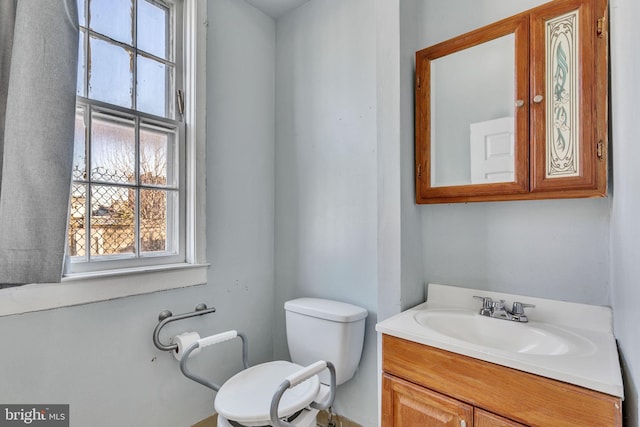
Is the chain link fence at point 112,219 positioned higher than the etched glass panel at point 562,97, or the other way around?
the etched glass panel at point 562,97

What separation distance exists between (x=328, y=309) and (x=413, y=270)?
0.45m

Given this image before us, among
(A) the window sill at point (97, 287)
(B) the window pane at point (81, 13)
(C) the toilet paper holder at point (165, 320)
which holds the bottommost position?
(C) the toilet paper holder at point (165, 320)

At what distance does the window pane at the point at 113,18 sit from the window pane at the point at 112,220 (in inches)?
26.4

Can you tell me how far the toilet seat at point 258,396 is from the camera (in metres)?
1.14

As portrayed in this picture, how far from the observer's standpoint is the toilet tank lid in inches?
57.6

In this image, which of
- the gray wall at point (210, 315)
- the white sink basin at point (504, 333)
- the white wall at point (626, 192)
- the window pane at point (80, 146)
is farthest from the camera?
the window pane at point (80, 146)

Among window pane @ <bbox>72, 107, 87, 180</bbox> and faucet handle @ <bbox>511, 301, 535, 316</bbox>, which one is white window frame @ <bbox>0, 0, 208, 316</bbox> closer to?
window pane @ <bbox>72, 107, 87, 180</bbox>

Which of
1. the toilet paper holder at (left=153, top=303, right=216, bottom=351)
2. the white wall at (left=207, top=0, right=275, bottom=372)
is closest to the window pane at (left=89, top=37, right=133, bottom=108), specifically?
the white wall at (left=207, top=0, right=275, bottom=372)

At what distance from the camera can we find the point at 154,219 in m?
1.53

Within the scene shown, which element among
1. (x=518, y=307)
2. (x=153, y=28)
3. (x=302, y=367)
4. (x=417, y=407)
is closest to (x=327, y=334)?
(x=302, y=367)

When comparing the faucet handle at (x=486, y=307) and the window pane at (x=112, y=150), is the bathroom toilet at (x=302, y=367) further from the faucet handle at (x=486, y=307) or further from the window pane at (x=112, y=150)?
the window pane at (x=112, y=150)

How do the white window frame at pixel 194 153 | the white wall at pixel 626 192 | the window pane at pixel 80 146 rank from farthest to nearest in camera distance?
the white window frame at pixel 194 153
the window pane at pixel 80 146
the white wall at pixel 626 192

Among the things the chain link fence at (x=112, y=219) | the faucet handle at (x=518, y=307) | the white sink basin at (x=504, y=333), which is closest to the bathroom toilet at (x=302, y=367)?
the white sink basin at (x=504, y=333)

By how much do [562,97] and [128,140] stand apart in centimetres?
171
